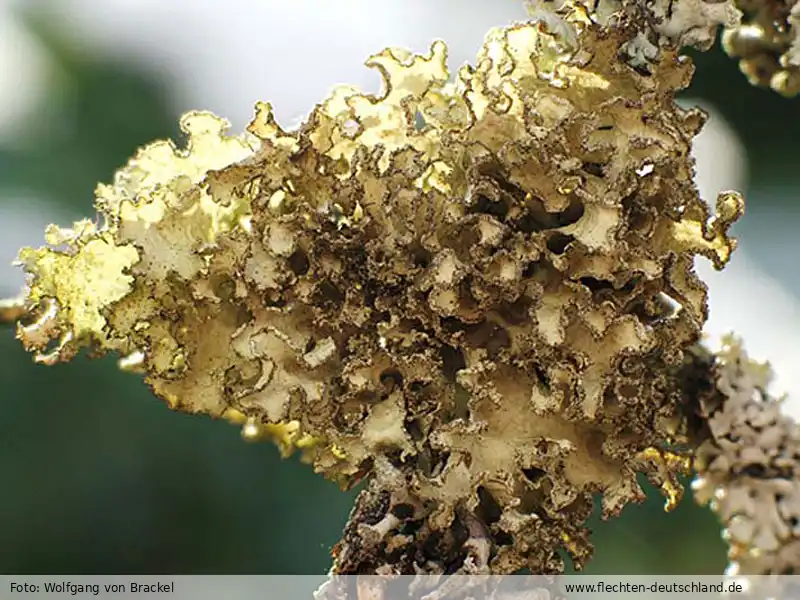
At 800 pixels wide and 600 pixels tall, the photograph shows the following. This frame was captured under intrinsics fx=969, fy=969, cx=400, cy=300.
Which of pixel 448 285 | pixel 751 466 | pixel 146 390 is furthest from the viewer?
pixel 146 390

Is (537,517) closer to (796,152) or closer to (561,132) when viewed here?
(561,132)

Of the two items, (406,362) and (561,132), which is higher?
(561,132)

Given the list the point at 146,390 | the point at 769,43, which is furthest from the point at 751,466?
the point at 146,390

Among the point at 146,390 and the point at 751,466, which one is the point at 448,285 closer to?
the point at 751,466

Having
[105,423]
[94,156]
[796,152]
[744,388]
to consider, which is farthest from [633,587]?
[94,156]

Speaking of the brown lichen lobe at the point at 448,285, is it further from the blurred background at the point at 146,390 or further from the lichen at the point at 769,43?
the blurred background at the point at 146,390

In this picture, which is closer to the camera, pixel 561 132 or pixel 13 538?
pixel 561 132

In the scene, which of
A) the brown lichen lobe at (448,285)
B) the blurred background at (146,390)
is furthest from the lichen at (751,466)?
the blurred background at (146,390)
